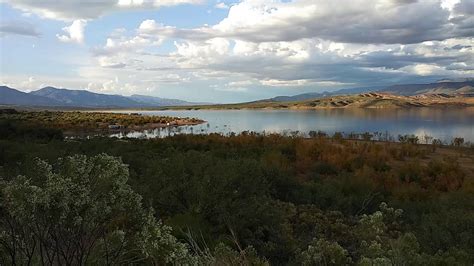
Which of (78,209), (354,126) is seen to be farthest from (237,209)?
(354,126)

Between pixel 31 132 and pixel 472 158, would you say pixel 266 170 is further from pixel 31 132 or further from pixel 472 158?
pixel 31 132

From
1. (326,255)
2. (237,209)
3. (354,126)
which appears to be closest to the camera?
(326,255)

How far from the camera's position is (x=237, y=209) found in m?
8.96

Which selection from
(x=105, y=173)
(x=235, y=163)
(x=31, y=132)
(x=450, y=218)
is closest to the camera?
(x=105, y=173)

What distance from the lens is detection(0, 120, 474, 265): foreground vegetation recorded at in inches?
126

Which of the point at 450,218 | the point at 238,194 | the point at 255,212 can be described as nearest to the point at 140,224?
→ the point at 255,212

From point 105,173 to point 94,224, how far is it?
42 cm

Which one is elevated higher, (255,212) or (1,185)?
(1,185)

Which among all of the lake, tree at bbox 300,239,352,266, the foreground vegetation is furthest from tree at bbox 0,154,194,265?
the lake

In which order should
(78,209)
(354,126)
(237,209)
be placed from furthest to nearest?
(354,126)
(237,209)
(78,209)

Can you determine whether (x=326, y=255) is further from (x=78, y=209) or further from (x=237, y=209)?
(x=237, y=209)

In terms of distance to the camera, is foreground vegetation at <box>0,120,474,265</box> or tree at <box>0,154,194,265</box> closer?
tree at <box>0,154,194,265</box>

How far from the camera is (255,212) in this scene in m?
8.81

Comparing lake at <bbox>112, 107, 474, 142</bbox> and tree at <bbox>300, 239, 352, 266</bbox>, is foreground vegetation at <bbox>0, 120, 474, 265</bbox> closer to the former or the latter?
tree at <bbox>300, 239, 352, 266</bbox>
